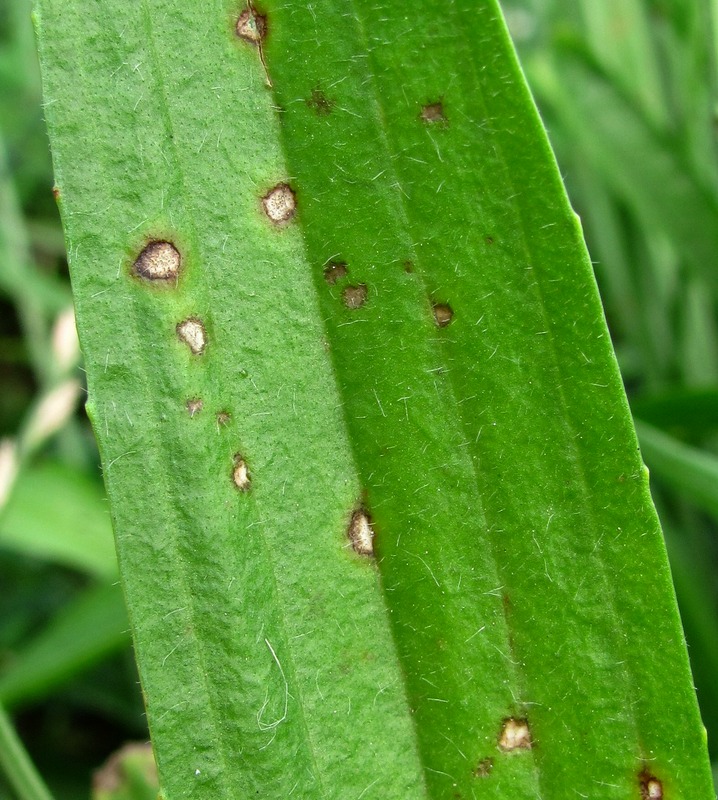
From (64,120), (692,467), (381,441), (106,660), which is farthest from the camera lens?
(106,660)

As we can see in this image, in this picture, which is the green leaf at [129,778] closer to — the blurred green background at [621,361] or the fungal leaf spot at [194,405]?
the blurred green background at [621,361]

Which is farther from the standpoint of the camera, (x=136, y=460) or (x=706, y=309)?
(x=706, y=309)

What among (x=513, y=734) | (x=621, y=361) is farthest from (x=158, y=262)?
(x=621, y=361)

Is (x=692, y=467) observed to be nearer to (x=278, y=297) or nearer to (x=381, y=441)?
(x=381, y=441)

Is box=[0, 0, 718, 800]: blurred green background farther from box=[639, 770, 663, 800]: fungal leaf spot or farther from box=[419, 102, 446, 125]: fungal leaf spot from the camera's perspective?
box=[419, 102, 446, 125]: fungal leaf spot

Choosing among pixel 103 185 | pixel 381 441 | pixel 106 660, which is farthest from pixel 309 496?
pixel 106 660

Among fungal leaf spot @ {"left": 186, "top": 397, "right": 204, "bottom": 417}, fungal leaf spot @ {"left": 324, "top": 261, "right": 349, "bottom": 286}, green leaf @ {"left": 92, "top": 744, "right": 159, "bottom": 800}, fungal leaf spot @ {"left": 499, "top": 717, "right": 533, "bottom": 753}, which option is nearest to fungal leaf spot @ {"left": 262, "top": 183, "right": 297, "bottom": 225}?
fungal leaf spot @ {"left": 324, "top": 261, "right": 349, "bottom": 286}
